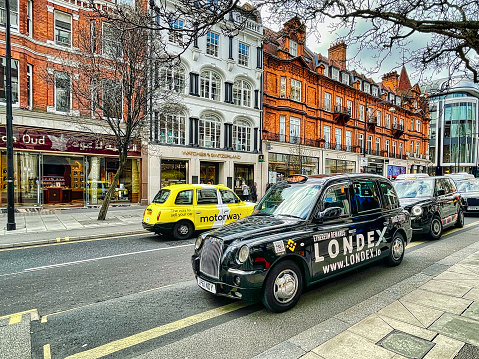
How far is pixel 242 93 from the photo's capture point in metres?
24.4

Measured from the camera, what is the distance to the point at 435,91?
7.73m

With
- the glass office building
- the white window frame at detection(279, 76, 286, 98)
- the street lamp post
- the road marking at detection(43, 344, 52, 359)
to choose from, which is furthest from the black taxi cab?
the glass office building

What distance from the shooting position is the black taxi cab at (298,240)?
3.73 m

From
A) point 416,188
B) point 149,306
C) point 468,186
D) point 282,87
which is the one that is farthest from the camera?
point 282,87

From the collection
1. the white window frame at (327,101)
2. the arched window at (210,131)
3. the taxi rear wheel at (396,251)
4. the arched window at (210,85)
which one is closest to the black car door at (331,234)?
the taxi rear wheel at (396,251)

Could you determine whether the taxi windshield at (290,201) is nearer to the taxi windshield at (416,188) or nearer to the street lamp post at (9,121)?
the taxi windshield at (416,188)

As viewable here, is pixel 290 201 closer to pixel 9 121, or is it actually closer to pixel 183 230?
pixel 183 230

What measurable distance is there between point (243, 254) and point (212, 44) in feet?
73.1

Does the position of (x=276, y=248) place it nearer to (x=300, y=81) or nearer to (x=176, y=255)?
(x=176, y=255)

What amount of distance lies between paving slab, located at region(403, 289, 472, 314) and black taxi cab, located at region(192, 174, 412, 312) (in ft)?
3.02

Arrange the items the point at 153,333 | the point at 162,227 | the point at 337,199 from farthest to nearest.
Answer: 1. the point at 162,227
2. the point at 337,199
3. the point at 153,333

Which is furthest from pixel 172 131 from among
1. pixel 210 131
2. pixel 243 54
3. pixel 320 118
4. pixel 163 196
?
pixel 320 118

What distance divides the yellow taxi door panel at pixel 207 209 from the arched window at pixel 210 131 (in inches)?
488

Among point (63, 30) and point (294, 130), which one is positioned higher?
point (63, 30)
